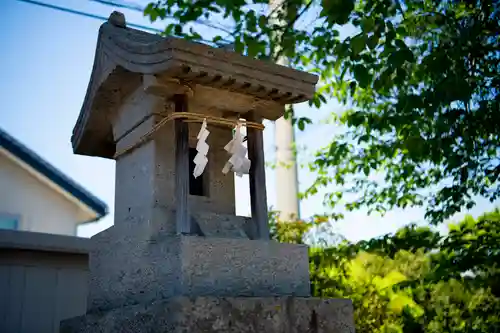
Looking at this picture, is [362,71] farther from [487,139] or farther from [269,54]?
[487,139]

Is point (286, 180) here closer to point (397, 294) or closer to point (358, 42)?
point (397, 294)

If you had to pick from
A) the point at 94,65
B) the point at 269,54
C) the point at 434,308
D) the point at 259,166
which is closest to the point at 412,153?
the point at 259,166

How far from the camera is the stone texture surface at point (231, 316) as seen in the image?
87.0 inches

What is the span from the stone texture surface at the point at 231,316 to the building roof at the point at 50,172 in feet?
24.8

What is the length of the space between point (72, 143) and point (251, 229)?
5.10 ft

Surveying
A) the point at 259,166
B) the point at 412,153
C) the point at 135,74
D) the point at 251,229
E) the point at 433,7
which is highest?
the point at 433,7

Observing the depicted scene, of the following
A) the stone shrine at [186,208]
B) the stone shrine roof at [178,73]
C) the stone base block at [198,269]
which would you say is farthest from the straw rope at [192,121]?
the stone base block at [198,269]

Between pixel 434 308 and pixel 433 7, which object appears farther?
pixel 434 308

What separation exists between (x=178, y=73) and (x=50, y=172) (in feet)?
26.3

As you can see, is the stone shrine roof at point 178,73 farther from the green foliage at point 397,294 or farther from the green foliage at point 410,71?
the green foliage at point 397,294

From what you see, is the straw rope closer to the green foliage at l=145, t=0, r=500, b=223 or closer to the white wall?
the green foliage at l=145, t=0, r=500, b=223

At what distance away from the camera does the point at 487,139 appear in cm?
499

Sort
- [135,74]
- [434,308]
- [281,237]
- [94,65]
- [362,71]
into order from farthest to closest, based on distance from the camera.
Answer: [281,237] → [434,308] → [362,71] → [94,65] → [135,74]

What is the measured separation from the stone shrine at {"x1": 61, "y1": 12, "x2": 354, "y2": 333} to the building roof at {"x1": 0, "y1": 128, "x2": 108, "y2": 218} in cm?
689
